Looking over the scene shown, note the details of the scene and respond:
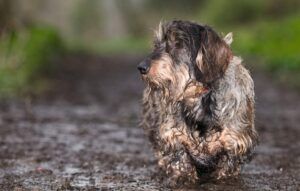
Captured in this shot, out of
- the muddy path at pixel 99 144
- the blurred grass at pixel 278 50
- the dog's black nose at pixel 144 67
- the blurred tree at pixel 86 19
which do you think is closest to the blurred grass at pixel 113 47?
the blurred grass at pixel 278 50

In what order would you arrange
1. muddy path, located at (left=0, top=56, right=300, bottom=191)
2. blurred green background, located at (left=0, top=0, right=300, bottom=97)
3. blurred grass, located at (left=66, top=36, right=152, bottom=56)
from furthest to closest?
1. blurred grass, located at (left=66, top=36, right=152, bottom=56)
2. blurred green background, located at (left=0, top=0, right=300, bottom=97)
3. muddy path, located at (left=0, top=56, right=300, bottom=191)

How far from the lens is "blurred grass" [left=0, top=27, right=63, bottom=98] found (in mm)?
16000

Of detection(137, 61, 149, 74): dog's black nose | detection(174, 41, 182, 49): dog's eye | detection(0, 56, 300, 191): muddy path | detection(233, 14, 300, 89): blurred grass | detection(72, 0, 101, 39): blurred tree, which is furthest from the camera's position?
detection(72, 0, 101, 39): blurred tree

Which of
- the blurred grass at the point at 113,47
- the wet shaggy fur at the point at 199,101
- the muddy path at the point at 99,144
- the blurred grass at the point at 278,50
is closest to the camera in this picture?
the wet shaggy fur at the point at 199,101

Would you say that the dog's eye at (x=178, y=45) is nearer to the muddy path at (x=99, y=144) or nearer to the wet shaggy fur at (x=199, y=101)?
the wet shaggy fur at (x=199, y=101)

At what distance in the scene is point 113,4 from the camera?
68812mm

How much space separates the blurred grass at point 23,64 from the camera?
16000 millimetres

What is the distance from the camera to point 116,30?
69.2 meters

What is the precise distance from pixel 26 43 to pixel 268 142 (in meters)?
10.7

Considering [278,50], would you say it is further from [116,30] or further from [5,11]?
[116,30]

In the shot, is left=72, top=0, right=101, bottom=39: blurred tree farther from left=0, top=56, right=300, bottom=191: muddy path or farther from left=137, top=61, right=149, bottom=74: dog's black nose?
left=137, top=61, right=149, bottom=74: dog's black nose

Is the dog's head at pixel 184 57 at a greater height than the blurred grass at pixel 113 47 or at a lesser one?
lesser

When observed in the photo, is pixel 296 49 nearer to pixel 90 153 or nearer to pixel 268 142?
pixel 268 142

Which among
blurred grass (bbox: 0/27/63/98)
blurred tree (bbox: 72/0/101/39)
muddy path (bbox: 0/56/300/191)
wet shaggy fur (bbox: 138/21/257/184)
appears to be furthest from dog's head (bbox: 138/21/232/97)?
blurred tree (bbox: 72/0/101/39)
